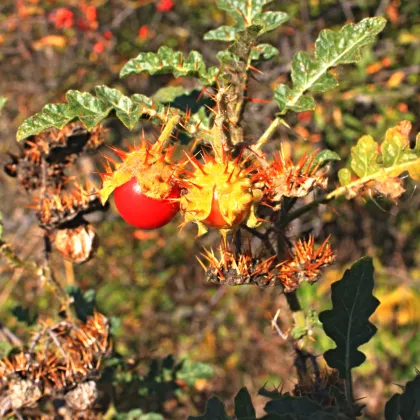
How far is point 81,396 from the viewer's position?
174cm

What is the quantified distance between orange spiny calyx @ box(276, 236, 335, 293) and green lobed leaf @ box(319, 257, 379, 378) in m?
0.07

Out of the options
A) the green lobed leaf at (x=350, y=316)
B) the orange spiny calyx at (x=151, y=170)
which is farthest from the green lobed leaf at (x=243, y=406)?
the orange spiny calyx at (x=151, y=170)

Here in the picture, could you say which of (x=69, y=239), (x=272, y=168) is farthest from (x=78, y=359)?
(x=272, y=168)

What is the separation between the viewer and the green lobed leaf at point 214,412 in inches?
53.6

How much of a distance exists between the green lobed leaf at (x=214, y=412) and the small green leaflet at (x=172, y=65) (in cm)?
82

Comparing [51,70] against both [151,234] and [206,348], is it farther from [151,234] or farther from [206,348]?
[206,348]

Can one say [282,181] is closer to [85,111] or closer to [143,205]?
[143,205]

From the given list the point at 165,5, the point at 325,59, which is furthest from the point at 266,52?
→ the point at 165,5

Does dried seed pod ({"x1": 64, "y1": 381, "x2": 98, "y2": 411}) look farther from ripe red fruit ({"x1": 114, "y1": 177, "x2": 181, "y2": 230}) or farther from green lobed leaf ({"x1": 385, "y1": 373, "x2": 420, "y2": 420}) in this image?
green lobed leaf ({"x1": 385, "y1": 373, "x2": 420, "y2": 420})

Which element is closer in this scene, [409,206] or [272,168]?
[272,168]

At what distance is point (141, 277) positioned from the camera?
487cm

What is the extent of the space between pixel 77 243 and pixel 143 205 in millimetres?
529

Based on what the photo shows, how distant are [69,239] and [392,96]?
9.24ft

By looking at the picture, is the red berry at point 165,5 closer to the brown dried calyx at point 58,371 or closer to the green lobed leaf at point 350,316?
the brown dried calyx at point 58,371
